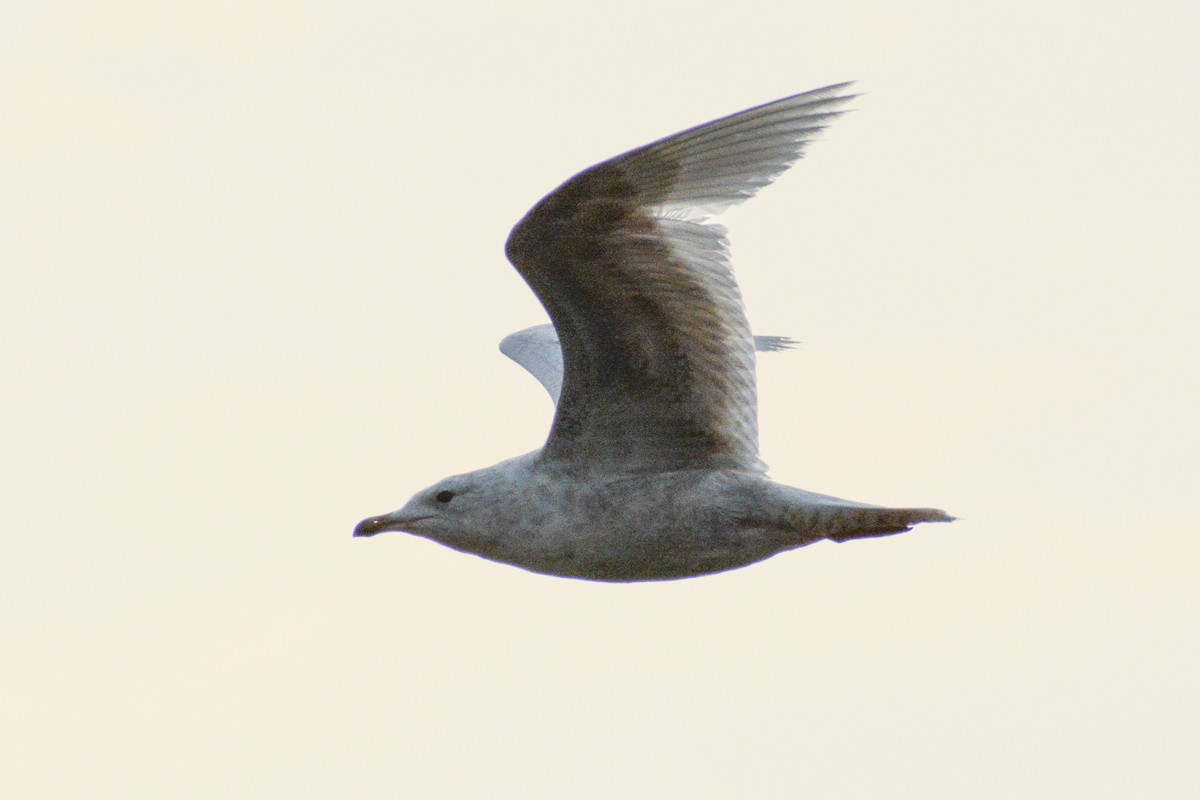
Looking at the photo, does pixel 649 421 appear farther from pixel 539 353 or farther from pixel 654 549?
pixel 539 353

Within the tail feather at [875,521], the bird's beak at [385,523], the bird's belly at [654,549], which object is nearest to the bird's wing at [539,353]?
the bird's beak at [385,523]

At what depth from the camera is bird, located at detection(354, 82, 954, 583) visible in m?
11.7

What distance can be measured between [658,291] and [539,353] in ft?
12.7

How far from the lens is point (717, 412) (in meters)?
12.7

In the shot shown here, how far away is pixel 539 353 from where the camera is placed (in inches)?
624

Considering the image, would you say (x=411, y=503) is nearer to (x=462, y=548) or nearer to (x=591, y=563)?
(x=462, y=548)

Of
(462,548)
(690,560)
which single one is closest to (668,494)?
(690,560)

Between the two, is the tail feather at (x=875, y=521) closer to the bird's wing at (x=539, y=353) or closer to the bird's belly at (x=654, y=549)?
the bird's belly at (x=654, y=549)

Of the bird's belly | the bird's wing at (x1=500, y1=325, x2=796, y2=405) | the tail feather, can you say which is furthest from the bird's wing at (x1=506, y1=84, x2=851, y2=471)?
the bird's wing at (x1=500, y1=325, x2=796, y2=405)

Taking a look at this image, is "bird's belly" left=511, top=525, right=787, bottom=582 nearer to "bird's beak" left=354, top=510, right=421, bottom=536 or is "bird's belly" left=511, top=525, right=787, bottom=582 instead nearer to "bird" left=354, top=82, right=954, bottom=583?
"bird" left=354, top=82, right=954, bottom=583

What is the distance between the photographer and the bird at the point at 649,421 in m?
11.7

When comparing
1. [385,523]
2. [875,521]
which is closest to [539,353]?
[385,523]

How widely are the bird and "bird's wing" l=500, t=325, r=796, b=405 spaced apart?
2.28m

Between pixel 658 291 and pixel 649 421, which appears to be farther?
pixel 649 421
